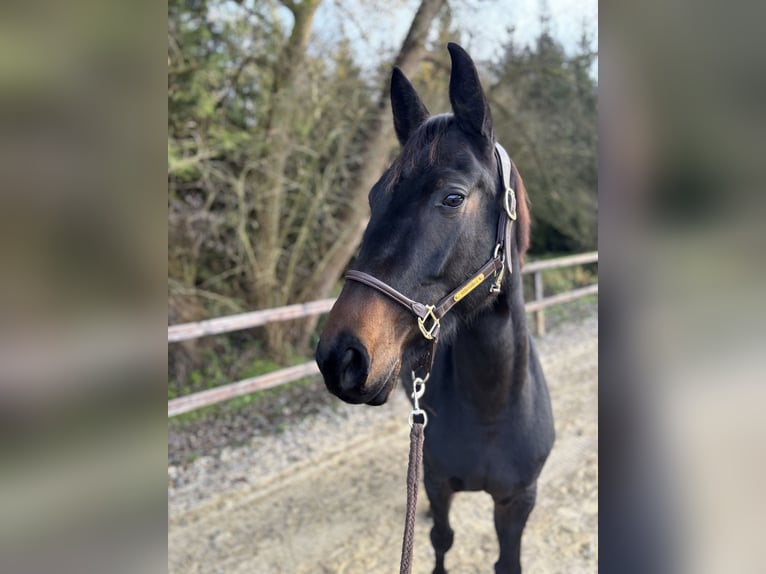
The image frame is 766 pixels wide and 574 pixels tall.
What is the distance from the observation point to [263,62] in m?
5.59

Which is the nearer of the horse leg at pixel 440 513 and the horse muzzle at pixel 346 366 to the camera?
the horse muzzle at pixel 346 366

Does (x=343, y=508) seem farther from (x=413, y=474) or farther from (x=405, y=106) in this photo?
(x=405, y=106)

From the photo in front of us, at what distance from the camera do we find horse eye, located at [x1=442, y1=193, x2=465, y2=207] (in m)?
1.39

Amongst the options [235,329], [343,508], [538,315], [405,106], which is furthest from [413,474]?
[538,315]

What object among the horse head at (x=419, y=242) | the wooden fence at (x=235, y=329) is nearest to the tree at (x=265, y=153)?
the wooden fence at (x=235, y=329)

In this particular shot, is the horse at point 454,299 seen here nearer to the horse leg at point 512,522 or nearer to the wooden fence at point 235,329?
the horse leg at point 512,522

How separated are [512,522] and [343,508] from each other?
5.38 ft

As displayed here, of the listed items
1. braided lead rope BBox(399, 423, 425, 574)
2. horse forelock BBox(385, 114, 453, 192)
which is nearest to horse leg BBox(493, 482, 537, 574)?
braided lead rope BBox(399, 423, 425, 574)

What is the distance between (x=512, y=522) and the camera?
217cm

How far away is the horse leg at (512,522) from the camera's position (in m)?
2.12
